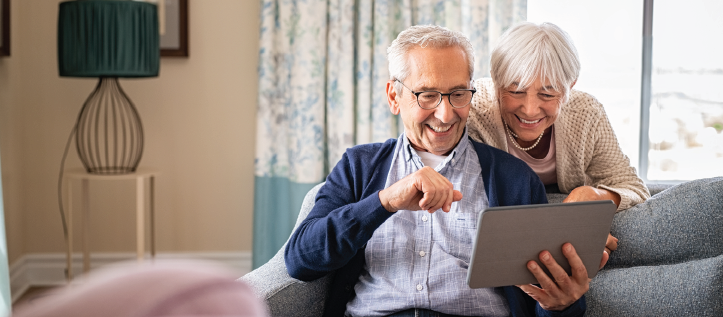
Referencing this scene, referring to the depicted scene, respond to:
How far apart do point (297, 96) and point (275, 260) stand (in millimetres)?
1650

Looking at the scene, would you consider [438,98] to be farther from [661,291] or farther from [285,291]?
[661,291]

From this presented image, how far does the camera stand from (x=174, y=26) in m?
2.99

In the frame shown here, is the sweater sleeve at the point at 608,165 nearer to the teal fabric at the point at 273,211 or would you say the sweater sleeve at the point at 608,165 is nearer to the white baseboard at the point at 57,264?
the teal fabric at the point at 273,211

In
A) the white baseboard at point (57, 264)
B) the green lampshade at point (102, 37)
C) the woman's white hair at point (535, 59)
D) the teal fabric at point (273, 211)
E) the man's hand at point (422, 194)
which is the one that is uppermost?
the green lampshade at point (102, 37)

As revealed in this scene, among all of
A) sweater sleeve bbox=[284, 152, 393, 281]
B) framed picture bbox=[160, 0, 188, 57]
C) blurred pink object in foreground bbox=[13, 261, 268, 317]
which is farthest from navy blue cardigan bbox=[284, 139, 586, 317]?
framed picture bbox=[160, 0, 188, 57]

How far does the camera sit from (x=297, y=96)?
119 inches

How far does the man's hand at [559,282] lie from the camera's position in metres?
1.13

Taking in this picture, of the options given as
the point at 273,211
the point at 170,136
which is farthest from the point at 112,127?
the point at 273,211

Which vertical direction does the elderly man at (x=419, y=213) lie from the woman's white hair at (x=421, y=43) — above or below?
below

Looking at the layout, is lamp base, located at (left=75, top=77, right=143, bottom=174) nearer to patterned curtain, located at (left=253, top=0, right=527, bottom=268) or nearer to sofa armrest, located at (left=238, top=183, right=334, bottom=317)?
patterned curtain, located at (left=253, top=0, right=527, bottom=268)

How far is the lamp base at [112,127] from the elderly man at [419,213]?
5.78 ft

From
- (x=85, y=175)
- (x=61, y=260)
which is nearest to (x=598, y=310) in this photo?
(x=85, y=175)

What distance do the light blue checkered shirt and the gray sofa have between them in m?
0.16

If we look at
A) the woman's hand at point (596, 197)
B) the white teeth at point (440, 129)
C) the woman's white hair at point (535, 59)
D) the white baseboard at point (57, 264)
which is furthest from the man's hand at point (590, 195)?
the white baseboard at point (57, 264)
